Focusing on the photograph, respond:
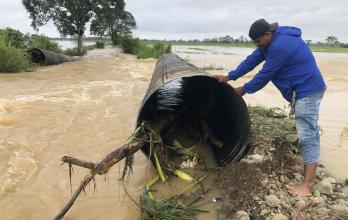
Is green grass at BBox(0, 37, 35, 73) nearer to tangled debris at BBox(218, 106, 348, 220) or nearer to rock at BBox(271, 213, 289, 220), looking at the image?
tangled debris at BBox(218, 106, 348, 220)

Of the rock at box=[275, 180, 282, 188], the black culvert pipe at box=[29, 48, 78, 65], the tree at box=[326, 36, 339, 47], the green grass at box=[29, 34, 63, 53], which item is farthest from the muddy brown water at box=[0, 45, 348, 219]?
the tree at box=[326, 36, 339, 47]

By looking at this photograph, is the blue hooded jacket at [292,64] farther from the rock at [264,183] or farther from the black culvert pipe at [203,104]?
the rock at [264,183]

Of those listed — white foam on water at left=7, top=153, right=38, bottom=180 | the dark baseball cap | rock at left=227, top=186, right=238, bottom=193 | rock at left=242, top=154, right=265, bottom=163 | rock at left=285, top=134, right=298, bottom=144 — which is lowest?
white foam on water at left=7, top=153, right=38, bottom=180

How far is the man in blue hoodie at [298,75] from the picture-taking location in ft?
12.8

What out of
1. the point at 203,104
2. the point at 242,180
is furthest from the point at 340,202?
the point at 203,104

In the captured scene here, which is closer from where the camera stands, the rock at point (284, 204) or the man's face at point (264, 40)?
the rock at point (284, 204)

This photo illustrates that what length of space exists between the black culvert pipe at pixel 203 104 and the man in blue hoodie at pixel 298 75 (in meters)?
0.62

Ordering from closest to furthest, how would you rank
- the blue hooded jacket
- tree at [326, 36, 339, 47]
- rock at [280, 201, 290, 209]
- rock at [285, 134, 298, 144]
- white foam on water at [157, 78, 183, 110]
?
rock at [280, 201, 290, 209]
the blue hooded jacket
rock at [285, 134, 298, 144]
white foam on water at [157, 78, 183, 110]
tree at [326, 36, 339, 47]

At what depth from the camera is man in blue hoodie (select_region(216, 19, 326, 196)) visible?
3893mm

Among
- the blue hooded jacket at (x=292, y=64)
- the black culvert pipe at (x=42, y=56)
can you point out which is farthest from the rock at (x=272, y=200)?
the black culvert pipe at (x=42, y=56)

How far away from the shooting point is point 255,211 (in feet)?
12.0

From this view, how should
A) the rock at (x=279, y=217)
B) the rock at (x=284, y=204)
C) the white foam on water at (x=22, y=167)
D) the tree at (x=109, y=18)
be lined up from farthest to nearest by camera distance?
the tree at (x=109, y=18) → the white foam on water at (x=22, y=167) → the rock at (x=284, y=204) → the rock at (x=279, y=217)

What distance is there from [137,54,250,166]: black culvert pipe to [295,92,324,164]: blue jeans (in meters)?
0.71

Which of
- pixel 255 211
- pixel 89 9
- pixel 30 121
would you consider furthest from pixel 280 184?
pixel 89 9
